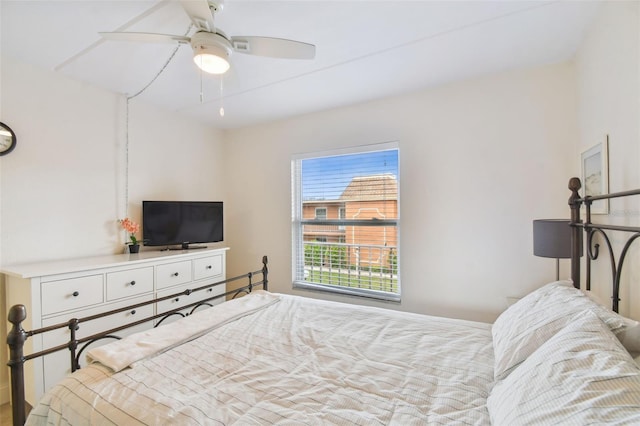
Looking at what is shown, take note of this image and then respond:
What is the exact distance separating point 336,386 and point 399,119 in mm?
2429

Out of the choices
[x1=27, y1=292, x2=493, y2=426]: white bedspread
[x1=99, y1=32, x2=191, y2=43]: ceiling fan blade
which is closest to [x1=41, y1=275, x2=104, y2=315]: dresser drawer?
[x1=27, y1=292, x2=493, y2=426]: white bedspread

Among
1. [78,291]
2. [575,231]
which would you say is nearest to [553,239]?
[575,231]

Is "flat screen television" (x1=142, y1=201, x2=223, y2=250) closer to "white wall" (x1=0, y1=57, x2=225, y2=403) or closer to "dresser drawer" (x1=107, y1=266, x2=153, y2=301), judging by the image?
"white wall" (x1=0, y1=57, x2=225, y2=403)

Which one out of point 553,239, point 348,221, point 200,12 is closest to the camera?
point 200,12

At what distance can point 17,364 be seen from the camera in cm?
106

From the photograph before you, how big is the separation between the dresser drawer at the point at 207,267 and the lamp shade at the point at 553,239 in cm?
288

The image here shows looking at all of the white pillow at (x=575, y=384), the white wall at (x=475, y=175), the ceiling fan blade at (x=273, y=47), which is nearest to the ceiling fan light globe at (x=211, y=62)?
the ceiling fan blade at (x=273, y=47)

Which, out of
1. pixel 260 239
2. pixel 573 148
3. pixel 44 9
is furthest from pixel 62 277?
pixel 573 148

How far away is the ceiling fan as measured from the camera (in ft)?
→ 4.65

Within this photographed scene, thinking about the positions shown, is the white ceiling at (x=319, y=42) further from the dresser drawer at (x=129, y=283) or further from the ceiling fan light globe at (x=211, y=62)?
the dresser drawer at (x=129, y=283)

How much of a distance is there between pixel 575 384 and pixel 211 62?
78.9 inches

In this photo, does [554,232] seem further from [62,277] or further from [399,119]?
[62,277]

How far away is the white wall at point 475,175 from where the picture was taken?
2195mm

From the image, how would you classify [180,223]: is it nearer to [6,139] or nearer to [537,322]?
[6,139]
